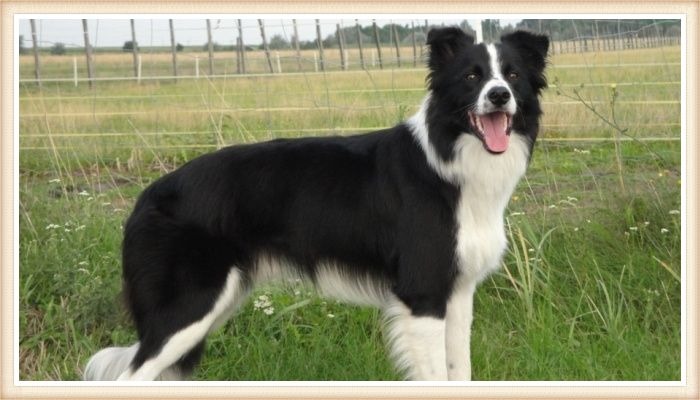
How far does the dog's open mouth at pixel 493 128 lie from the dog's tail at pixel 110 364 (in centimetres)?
211

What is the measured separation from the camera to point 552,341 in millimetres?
4930

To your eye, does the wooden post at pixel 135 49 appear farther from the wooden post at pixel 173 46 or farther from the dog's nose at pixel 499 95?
the dog's nose at pixel 499 95

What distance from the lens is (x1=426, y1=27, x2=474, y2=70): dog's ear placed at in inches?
167

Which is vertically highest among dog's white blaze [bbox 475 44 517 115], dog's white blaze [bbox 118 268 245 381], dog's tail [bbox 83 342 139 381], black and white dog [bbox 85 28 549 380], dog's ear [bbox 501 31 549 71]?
dog's ear [bbox 501 31 549 71]

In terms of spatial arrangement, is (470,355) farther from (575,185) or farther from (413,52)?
(413,52)

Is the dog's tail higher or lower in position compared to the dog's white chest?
lower

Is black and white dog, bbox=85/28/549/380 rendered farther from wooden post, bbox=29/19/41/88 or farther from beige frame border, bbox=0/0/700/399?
wooden post, bbox=29/19/41/88

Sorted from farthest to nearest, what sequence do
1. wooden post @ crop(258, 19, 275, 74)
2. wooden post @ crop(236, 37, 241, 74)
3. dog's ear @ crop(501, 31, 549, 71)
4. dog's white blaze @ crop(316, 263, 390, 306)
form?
wooden post @ crop(236, 37, 241, 74), wooden post @ crop(258, 19, 275, 74), dog's white blaze @ crop(316, 263, 390, 306), dog's ear @ crop(501, 31, 549, 71)

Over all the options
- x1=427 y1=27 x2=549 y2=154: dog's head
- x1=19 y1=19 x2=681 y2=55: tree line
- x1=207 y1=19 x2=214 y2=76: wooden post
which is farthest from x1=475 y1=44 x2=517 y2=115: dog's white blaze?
x1=207 y1=19 x2=214 y2=76: wooden post

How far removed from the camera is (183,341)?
4.17m

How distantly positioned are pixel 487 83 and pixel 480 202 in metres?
0.63

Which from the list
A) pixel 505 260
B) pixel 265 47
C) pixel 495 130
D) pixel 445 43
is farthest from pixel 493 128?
pixel 265 47

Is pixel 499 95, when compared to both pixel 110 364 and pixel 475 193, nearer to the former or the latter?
pixel 475 193

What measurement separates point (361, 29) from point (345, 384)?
4.03 meters
